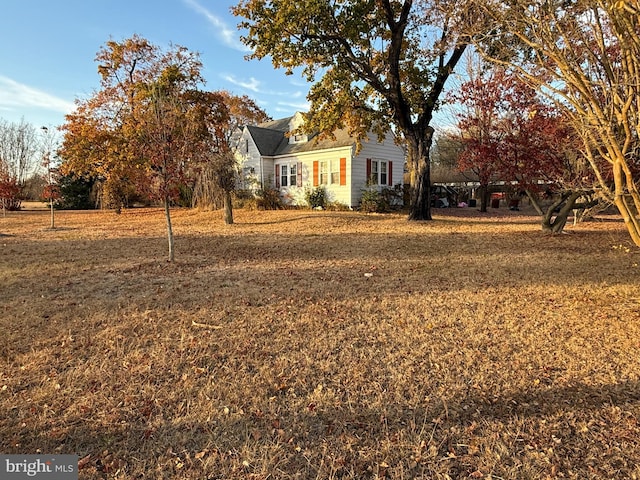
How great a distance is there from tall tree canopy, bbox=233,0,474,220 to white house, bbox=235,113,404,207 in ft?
9.56

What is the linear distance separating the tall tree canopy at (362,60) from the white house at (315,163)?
2913mm

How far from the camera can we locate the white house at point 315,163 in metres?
19.7

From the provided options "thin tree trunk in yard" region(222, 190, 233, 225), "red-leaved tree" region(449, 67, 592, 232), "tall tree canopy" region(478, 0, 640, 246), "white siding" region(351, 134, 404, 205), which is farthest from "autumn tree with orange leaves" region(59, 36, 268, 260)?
"tall tree canopy" region(478, 0, 640, 246)

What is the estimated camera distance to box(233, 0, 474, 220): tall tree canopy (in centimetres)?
1223

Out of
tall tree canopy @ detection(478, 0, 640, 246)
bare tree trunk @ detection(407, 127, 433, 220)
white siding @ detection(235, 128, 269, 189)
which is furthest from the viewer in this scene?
white siding @ detection(235, 128, 269, 189)

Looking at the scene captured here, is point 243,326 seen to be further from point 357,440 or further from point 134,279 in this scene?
point 134,279

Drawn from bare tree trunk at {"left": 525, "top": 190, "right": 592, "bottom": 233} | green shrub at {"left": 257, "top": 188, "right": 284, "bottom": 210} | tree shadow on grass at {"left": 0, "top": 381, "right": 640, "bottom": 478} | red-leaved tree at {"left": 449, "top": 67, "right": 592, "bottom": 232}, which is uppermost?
red-leaved tree at {"left": 449, "top": 67, "right": 592, "bottom": 232}

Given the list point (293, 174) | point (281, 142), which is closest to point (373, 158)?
point (293, 174)

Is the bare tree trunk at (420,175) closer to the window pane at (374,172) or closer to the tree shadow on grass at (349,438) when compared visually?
the window pane at (374,172)

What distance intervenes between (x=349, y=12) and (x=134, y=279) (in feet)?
36.1

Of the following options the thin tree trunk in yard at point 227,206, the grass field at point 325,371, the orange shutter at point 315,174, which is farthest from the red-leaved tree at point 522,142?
the orange shutter at point 315,174

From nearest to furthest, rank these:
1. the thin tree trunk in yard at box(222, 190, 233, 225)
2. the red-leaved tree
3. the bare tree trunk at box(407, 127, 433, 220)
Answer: the red-leaved tree, the bare tree trunk at box(407, 127, 433, 220), the thin tree trunk in yard at box(222, 190, 233, 225)

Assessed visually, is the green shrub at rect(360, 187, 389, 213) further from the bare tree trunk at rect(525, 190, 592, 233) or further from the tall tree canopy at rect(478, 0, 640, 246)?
the tall tree canopy at rect(478, 0, 640, 246)

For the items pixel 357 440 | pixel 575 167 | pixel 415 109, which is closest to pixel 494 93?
pixel 575 167
